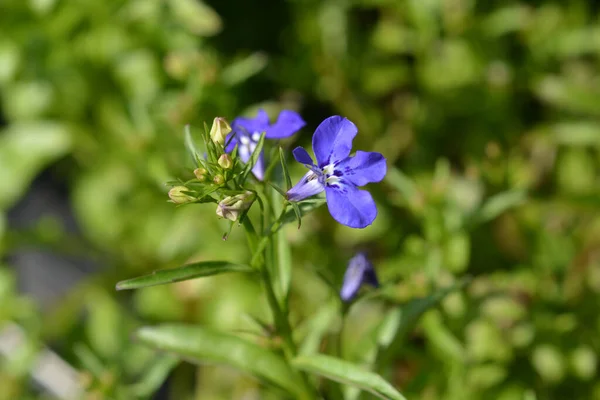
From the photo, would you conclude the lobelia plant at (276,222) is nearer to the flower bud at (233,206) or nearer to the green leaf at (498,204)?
the flower bud at (233,206)

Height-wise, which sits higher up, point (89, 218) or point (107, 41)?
point (107, 41)

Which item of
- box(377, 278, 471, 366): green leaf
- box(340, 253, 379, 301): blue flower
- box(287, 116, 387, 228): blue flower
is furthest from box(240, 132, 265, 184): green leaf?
box(377, 278, 471, 366): green leaf

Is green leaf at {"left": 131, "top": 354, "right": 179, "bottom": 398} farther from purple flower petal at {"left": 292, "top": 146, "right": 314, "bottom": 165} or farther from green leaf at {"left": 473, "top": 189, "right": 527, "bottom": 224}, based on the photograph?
green leaf at {"left": 473, "top": 189, "right": 527, "bottom": 224}

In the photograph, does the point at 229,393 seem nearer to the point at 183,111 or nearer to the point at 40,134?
the point at 183,111

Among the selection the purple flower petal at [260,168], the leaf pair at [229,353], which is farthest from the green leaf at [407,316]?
the purple flower petal at [260,168]

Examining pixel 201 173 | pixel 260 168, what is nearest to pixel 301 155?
pixel 201 173

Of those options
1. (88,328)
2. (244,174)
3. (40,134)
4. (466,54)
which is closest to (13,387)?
(88,328)

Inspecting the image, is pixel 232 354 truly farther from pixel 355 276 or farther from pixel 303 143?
pixel 303 143
